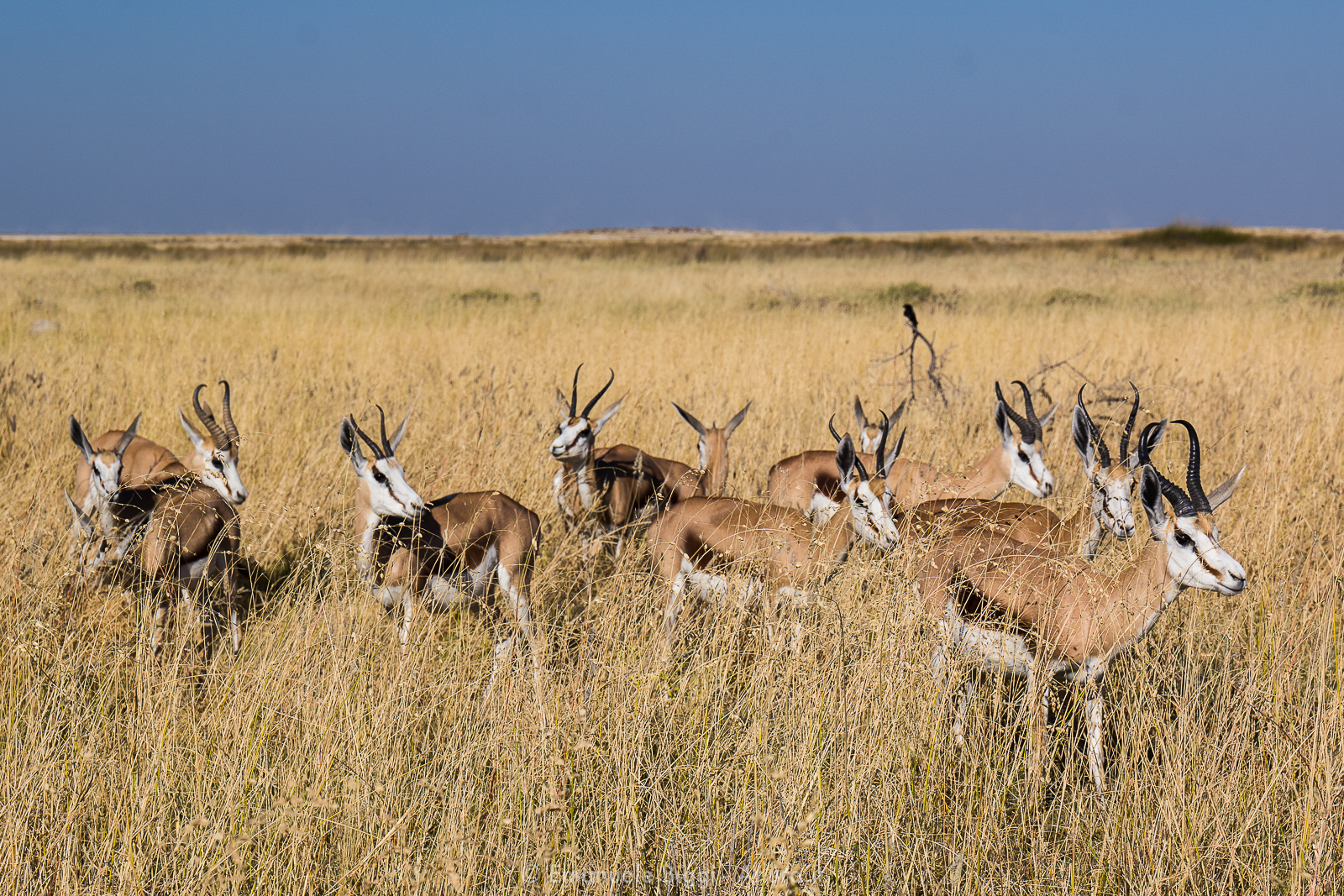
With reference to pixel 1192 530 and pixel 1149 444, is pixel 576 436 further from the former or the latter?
pixel 1192 530

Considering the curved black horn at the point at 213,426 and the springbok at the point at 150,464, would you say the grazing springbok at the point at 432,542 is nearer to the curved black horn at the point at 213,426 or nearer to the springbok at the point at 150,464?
the springbok at the point at 150,464

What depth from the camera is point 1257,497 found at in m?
5.49

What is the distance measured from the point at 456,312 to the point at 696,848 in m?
13.5

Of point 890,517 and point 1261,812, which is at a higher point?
point 890,517

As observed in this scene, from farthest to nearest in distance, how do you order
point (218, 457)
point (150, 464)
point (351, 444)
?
point (150, 464)
point (218, 457)
point (351, 444)

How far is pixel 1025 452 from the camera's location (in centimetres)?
563

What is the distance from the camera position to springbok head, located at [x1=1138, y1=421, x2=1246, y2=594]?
3068mm

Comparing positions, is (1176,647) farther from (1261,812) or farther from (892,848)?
(892,848)

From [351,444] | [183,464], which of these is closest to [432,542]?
[351,444]

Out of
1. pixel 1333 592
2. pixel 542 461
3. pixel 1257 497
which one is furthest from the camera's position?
pixel 542 461

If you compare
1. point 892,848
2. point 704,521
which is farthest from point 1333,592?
point 704,521

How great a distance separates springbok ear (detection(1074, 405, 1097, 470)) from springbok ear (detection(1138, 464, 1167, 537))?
1000 mm

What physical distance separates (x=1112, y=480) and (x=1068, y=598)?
0.90 m

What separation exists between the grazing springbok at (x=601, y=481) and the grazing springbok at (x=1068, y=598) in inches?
89.1
